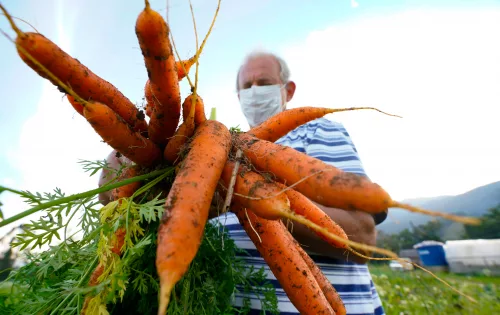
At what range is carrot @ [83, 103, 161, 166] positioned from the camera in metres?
0.95

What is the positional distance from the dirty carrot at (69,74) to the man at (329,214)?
64cm

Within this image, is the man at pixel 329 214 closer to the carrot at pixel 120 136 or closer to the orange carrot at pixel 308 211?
→ the orange carrot at pixel 308 211

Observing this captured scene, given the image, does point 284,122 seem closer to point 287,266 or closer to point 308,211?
point 308,211

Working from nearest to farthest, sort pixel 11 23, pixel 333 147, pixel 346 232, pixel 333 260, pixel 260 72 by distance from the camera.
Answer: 1. pixel 11 23
2. pixel 346 232
3. pixel 333 260
4. pixel 333 147
5. pixel 260 72

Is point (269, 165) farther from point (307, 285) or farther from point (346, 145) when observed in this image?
point (346, 145)

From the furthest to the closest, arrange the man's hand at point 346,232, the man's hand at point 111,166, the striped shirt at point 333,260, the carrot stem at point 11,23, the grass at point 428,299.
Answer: the grass at point 428,299
the striped shirt at point 333,260
the man's hand at point 346,232
the man's hand at point 111,166
the carrot stem at point 11,23

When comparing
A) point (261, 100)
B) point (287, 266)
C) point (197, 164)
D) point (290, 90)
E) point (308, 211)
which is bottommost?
point (287, 266)

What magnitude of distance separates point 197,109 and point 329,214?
0.96 m

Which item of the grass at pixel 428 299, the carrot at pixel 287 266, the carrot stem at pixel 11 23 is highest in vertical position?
the carrot stem at pixel 11 23

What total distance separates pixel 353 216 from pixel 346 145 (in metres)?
0.55

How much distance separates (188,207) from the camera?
0.89 m

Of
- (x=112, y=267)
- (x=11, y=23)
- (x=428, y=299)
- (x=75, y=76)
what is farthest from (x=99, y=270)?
(x=428, y=299)

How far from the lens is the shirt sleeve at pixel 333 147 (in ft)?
6.29

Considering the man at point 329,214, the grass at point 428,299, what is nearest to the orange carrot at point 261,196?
the man at point 329,214
